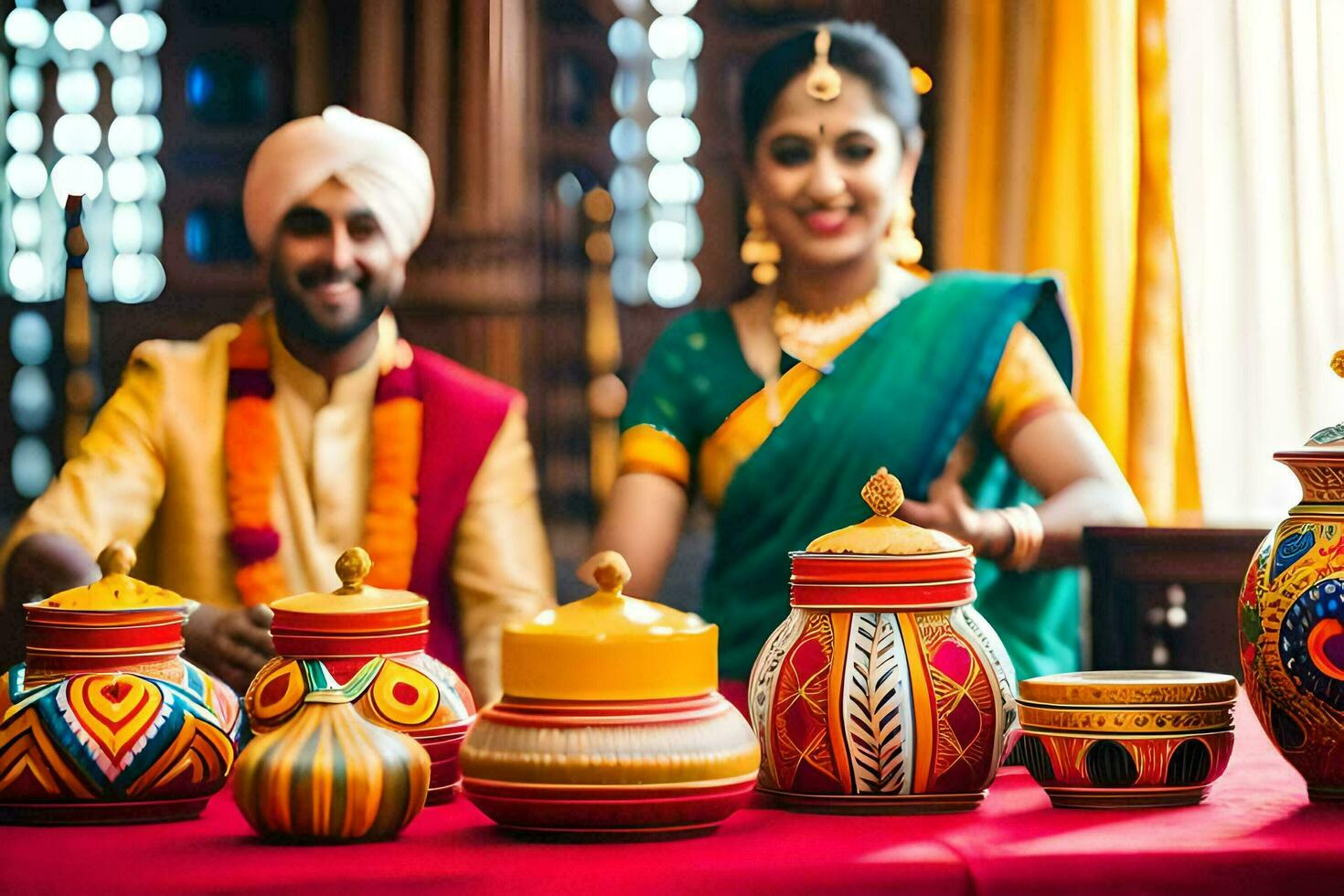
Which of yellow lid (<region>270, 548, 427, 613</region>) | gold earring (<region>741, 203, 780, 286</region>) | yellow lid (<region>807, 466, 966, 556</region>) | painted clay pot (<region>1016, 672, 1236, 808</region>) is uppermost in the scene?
gold earring (<region>741, 203, 780, 286</region>)

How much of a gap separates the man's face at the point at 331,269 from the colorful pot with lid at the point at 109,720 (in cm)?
143

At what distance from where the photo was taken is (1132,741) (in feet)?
3.78

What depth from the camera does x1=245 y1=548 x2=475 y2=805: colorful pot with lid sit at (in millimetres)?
1174

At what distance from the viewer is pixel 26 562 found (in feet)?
8.45

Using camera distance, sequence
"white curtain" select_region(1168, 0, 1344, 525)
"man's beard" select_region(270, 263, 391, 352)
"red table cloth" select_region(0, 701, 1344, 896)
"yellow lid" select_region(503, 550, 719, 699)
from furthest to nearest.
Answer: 1. "white curtain" select_region(1168, 0, 1344, 525)
2. "man's beard" select_region(270, 263, 391, 352)
3. "yellow lid" select_region(503, 550, 719, 699)
4. "red table cloth" select_region(0, 701, 1344, 896)

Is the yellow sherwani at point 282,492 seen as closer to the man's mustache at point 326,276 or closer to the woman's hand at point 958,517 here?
the man's mustache at point 326,276

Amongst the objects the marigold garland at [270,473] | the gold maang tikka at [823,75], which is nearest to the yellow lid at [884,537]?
the marigold garland at [270,473]

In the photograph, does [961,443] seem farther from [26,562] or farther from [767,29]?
[26,562]

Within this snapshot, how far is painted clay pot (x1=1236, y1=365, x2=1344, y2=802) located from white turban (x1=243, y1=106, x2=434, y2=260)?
166cm

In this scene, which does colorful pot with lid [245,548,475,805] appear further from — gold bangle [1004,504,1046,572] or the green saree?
gold bangle [1004,504,1046,572]

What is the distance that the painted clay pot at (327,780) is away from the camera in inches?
40.8

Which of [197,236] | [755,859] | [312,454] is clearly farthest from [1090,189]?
[755,859]

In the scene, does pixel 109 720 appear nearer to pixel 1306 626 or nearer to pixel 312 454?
pixel 1306 626

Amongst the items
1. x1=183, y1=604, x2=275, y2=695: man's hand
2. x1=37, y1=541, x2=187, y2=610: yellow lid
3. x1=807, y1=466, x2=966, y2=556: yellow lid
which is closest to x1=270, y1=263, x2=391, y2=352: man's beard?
x1=183, y1=604, x2=275, y2=695: man's hand
